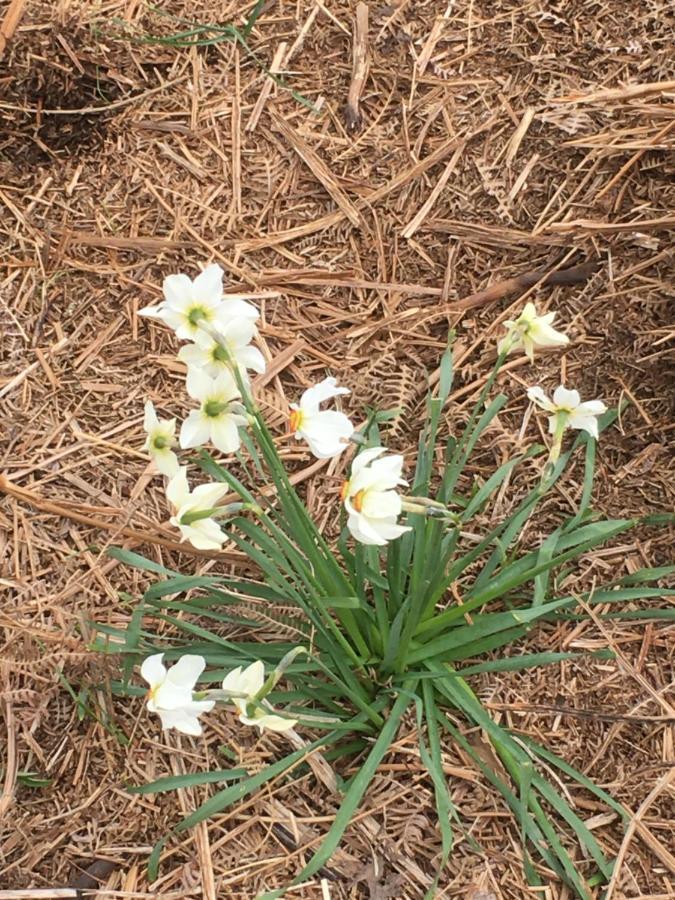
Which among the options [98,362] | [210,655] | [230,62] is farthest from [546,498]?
[230,62]

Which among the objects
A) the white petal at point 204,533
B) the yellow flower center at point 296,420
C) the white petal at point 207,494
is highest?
the yellow flower center at point 296,420

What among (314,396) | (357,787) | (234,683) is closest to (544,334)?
(314,396)

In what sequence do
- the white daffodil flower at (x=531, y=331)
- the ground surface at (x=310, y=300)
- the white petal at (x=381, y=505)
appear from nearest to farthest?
the white petal at (x=381, y=505) → the white daffodil flower at (x=531, y=331) → the ground surface at (x=310, y=300)

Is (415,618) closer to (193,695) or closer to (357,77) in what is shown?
(193,695)

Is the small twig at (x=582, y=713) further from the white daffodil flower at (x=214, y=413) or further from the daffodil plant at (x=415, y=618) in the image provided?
the white daffodil flower at (x=214, y=413)

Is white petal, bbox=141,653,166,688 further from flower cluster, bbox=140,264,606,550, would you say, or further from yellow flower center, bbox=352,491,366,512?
yellow flower center, bbox=352,491,366,512

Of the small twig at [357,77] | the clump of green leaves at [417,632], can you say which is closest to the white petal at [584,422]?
the clump of green leaves at [417,632]

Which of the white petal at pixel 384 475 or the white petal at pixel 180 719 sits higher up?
the white petal at pixel 384 475
